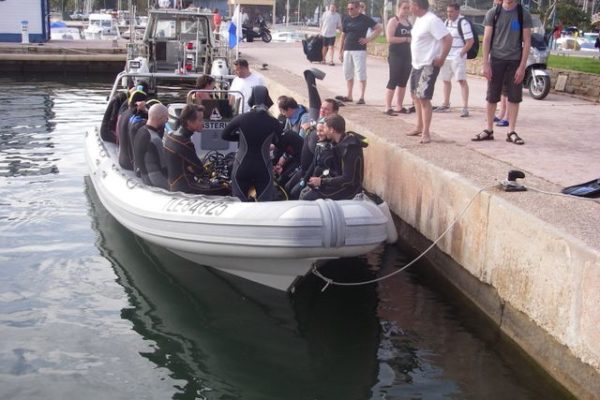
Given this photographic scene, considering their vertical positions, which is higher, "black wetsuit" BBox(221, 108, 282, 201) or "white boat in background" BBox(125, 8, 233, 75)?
"white boat in background" BBox(125, 8, 233, 75)

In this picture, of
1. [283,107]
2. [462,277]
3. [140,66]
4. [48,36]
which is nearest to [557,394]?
[462,277]

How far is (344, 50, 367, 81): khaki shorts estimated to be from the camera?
36.4 feet

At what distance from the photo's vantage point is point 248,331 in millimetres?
6121

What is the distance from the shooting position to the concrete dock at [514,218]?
187 inches

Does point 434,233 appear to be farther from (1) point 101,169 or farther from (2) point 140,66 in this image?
(2) point 140,66

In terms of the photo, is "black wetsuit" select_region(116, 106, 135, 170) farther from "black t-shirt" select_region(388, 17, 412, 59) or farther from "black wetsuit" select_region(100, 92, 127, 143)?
"black t-shirt" select_region(388, 17, 412, 59)

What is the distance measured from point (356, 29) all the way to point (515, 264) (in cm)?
628

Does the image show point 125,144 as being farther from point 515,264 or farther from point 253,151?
point 515,264

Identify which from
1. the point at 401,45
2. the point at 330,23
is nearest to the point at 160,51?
the point at 330,23

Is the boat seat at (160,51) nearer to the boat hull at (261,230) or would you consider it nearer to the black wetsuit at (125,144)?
the black wetsuit at (125,144)

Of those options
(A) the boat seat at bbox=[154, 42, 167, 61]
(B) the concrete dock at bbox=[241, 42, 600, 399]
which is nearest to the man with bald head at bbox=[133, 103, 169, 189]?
(B) the concrete dock at bbox=[241, 42, 600, 399]

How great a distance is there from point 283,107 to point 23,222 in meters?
3.40

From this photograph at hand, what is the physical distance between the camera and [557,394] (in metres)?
4.94

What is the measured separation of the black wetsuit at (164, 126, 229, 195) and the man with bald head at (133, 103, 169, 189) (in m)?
0.27
